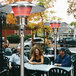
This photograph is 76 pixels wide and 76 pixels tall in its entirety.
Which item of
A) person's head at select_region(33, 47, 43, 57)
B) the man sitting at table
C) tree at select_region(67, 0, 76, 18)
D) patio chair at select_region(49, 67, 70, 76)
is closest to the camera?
patio chair at select_region(49, 67, 70, 76)

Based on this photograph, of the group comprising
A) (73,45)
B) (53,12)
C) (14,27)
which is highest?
(53,12)

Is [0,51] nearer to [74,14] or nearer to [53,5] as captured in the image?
[53,5]

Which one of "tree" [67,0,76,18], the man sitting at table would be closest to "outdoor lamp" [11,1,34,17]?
the man sitting at table

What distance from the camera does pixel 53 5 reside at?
1686cm

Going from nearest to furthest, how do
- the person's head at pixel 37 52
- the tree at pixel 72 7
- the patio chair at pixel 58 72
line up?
the patio chair at pixel 58 72 < the person's head at pixel 37 52 < the tree at pixel 72 7

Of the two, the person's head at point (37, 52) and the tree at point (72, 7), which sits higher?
the tree at point (72, 7)

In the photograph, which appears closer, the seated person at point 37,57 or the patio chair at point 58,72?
the patio chair at point 58,72

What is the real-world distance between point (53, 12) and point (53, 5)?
31.5 inches

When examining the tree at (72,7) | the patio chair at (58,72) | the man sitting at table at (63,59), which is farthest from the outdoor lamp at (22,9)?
the tree at (72,7)

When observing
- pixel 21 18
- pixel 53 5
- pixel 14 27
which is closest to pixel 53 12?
pixel 53 5

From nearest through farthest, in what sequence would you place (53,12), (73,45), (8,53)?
(8,53), (53,12), (73,45)

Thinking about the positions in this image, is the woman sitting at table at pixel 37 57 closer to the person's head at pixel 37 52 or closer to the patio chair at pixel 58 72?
the person's head at pixel 37 52

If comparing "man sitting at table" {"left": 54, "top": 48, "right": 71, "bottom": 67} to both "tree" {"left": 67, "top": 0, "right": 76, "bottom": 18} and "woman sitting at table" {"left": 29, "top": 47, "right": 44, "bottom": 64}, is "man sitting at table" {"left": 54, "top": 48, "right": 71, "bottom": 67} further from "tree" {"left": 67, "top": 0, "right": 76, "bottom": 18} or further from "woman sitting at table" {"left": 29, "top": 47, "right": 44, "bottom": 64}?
"tree" {"left": 67, "top": 0, "right": 76, "bottom": 18}

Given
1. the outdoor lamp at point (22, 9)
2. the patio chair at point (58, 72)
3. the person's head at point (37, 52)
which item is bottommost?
the patio chair at point (58, 72)
